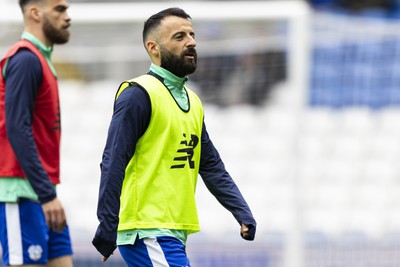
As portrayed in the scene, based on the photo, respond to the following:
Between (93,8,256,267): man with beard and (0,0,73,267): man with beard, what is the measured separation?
69 cm

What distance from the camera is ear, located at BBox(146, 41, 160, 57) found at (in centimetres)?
512

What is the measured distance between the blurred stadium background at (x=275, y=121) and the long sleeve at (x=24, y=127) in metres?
3.25

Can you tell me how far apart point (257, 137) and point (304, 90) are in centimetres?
75

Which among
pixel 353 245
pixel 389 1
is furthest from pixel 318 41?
pixel 389 1

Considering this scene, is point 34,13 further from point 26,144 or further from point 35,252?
point 35,252

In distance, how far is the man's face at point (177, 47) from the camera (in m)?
5.05

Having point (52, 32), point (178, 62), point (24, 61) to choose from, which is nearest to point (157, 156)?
point (178, 62)

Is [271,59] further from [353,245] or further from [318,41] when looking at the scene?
[353,245]

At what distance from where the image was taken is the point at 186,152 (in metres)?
5.06

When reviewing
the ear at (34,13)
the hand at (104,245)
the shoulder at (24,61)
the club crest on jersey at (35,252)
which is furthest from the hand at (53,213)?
the ear at (34,13)

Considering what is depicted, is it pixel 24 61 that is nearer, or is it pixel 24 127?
pixel 24 127

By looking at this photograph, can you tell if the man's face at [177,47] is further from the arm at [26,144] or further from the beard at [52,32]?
the beard at [52,32]

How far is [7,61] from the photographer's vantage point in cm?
562

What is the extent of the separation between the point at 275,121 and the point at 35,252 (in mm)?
4176
